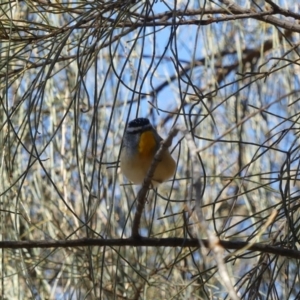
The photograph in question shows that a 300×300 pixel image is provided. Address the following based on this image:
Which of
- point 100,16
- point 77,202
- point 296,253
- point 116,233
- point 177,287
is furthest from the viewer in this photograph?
point 77,202

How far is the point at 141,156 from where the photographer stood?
178 centimetres

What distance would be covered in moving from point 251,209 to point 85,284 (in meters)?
0.48

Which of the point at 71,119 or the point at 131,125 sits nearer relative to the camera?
the point at 131,125

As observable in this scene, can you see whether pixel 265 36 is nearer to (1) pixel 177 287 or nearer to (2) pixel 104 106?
(2) pixel 104 106

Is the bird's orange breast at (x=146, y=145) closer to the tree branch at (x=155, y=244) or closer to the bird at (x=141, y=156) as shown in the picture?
the bird at (x=141, y=156)

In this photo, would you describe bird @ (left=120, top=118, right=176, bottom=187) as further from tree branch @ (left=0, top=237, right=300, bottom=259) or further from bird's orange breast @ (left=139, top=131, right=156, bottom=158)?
tree branch @ (left=0, top=237, right=300, bottom=259)

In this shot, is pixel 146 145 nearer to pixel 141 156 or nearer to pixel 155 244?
pixel 141 156

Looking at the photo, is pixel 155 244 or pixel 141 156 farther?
pixel 141 156

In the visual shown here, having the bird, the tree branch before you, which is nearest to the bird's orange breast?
the bird

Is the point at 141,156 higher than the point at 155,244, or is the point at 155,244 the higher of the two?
the point at 141,156

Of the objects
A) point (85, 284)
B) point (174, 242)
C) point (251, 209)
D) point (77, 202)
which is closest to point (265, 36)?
point (251, 209)

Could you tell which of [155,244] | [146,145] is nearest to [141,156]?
[146,145]

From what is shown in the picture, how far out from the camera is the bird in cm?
173

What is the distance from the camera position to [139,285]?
1.92 m
